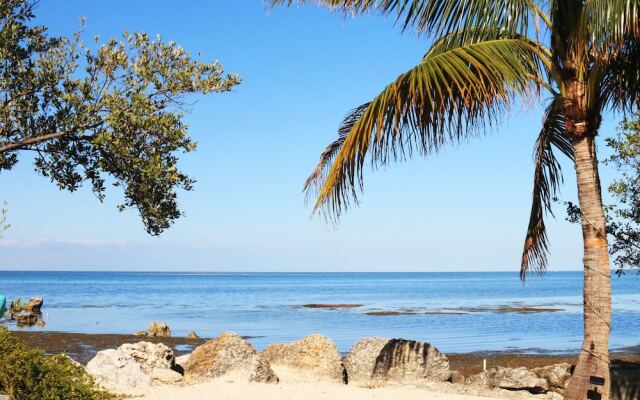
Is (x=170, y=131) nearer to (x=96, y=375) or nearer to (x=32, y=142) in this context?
(x=32, y=142)

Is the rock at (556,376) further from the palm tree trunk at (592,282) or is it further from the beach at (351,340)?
the palm tree trunk at (592,282)

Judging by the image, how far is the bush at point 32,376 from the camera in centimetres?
988

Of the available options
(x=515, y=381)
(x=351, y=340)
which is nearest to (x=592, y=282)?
(x=515, y=381)

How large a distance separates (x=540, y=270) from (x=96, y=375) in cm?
848

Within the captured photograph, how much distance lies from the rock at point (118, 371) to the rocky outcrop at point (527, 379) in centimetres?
856

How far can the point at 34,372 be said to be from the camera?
10.0 m

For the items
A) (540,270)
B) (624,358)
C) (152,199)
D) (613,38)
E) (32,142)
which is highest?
(613,38)

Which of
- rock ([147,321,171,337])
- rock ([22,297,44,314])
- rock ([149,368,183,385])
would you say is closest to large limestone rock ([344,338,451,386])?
rock ([149,368,183,385])

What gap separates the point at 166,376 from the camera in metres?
15.4

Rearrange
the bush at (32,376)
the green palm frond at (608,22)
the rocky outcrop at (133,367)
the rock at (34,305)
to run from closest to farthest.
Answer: the green palm frond at (608,22) < the bush at (32,376) < the rocky outcrop at (133,367) < the rock at (34,305)

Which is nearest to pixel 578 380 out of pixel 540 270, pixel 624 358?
pixel 540 270

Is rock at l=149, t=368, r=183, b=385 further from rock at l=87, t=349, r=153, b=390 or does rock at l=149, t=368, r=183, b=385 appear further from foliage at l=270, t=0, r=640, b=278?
foliage at l=270, t=0, r=640, b=278

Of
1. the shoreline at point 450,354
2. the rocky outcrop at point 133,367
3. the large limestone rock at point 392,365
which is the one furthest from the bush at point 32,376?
the shoreline at point 450,354

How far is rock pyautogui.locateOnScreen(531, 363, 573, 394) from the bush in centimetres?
1246
